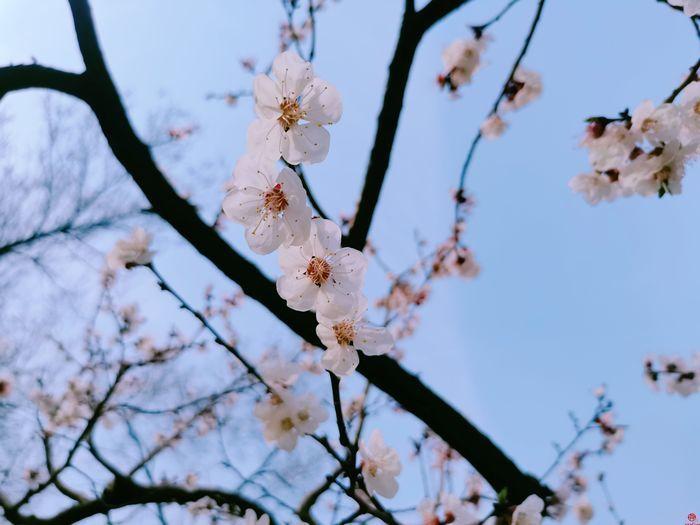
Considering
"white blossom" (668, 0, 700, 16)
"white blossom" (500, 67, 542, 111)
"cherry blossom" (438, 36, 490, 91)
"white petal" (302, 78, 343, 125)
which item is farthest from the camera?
"white blossom" (500, 67, 542, 111)

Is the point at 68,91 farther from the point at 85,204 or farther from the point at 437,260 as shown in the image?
the point at 85,204

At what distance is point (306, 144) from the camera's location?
41.6 inches

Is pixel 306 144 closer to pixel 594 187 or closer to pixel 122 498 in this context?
pixel 594 187

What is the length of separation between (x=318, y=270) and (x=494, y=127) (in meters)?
2.63

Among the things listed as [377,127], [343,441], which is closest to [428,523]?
[343,441]

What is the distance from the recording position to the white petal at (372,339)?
122 centimetres

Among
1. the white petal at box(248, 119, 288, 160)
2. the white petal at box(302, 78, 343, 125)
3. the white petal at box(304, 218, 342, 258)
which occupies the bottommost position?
the white petal at box(304, 218, 342, 258)

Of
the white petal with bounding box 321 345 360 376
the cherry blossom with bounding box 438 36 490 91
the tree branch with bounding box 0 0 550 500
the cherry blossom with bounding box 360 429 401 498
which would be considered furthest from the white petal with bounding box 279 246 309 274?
the cherry blossom with bounding box 438 36 490 91

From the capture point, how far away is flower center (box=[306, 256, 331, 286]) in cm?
112

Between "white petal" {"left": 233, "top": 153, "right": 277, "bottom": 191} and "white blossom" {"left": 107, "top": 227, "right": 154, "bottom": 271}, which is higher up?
"white blossom" {"left": 107, "top": 227, "right": 154, "bottom": 271}

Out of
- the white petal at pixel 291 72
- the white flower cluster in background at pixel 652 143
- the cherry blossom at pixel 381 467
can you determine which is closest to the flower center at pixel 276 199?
the white petal at pixel 291 72

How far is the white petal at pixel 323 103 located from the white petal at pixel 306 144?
38 millimetres

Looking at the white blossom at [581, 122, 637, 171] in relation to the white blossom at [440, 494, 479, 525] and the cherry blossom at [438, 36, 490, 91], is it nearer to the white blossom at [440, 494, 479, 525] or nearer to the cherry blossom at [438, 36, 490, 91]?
the cherry blossom at [438, 36, 490, 91]

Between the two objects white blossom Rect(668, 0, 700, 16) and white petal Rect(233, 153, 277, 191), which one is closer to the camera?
white petal Rect(233, 153, 277, 191)
